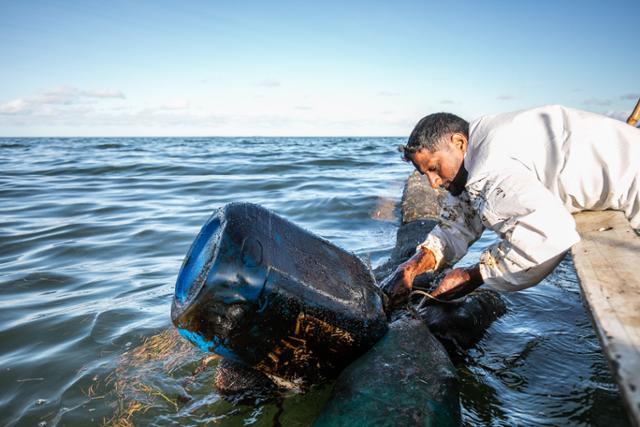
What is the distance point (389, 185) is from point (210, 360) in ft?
32.5

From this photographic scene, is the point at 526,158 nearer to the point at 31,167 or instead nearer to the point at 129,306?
the point at 129,306

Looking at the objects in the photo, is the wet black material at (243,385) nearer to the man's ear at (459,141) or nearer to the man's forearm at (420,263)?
the man's forearm at (420,263)

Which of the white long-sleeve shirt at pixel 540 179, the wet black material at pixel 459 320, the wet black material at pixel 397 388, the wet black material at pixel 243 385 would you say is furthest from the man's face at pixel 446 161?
the wet black material at pixel 243 385

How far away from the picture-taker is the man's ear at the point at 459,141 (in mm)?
3057

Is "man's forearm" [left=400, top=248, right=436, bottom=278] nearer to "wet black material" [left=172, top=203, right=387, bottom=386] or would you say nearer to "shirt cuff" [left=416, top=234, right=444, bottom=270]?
"shirt cuff" [left=416, top=234, right=444, bottom=270]

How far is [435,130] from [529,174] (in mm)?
730

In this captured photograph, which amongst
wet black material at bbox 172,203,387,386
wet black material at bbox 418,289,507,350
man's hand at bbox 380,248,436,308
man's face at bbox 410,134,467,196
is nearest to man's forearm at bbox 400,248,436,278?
man's hand at bbox 380,248,436,308

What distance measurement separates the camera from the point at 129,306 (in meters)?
4.68

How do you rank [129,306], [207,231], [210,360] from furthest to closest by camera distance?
[129,306]
[210,360]
[207,231]

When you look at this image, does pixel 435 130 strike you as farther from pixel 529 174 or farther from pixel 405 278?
pixel 405 278

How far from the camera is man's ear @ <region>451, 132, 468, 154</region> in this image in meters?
3.06

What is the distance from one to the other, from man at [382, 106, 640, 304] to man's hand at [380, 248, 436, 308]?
30 centimetres

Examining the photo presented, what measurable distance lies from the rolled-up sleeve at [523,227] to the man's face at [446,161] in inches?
19.9

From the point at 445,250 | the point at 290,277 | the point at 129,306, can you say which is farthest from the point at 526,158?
the point at 129,306
